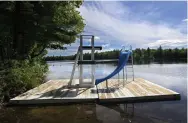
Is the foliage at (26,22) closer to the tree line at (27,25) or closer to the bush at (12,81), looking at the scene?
the tree line at (27,25)

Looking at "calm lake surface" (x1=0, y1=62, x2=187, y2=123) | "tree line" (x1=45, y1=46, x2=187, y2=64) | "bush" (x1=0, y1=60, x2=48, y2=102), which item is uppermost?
"tree line" (x1=45, y1=46, x2=187, y2=64)

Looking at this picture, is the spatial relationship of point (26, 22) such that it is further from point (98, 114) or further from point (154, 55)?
point (154, 55)

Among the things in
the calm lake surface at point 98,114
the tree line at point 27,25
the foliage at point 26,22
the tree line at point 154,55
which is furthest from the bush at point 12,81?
the tree line at point 154,55

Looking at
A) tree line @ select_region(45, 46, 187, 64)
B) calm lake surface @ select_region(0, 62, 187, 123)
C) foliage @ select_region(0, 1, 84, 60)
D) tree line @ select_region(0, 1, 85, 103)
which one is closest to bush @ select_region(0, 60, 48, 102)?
tree line @ select_region(0, 1, 85, 103)

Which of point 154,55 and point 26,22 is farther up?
point 26,22

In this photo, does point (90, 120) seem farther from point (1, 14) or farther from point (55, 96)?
point (1, 14)

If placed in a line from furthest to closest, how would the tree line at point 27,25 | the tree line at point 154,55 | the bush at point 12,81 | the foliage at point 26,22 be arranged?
the tree line at point 154,55 < the foliage at point 26,22 < the tree line at point 27,25 < the bush at point 12,81

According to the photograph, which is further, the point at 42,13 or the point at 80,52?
the point at 42,13

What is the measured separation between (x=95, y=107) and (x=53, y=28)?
6.73 metres

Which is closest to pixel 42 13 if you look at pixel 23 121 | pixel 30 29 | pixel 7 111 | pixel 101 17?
pixel 30 29

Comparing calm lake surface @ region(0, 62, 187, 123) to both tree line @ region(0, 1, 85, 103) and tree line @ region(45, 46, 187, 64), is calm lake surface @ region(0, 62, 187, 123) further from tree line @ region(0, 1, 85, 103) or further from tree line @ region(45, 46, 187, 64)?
tree line @ region(45, 46, 187, 64)

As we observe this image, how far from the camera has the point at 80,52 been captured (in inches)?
285

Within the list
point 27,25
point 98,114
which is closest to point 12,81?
point 98,114

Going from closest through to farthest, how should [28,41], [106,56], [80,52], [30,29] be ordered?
[80,52], [30,29], [28,41], [106,56]
